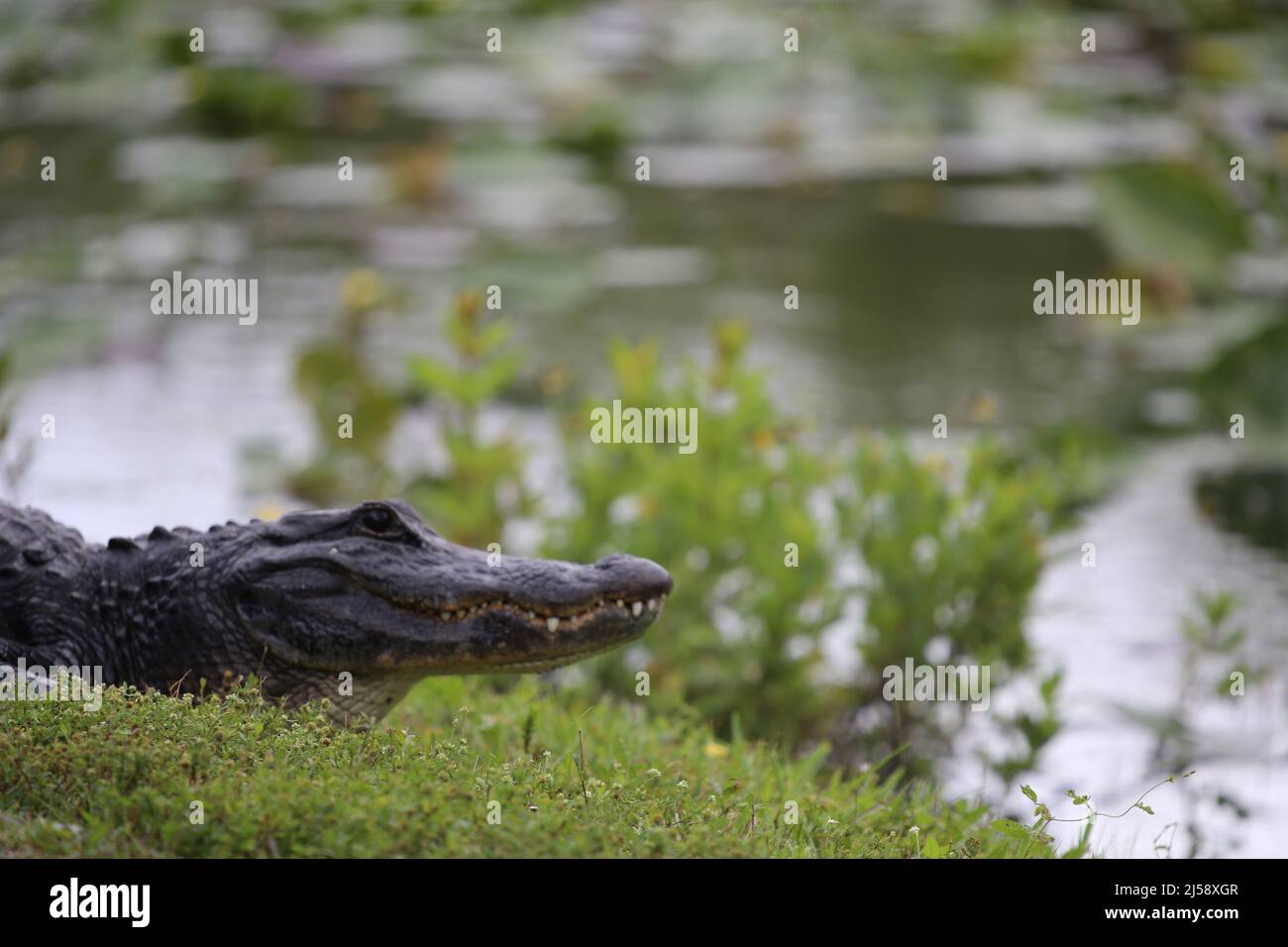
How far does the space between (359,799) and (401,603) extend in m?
0.75

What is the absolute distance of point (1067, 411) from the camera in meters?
7.55

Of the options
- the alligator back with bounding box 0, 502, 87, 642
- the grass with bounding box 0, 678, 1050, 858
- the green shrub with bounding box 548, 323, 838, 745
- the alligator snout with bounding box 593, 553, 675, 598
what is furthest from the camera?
the green shrub with bounding box 548, 323, 838, 745

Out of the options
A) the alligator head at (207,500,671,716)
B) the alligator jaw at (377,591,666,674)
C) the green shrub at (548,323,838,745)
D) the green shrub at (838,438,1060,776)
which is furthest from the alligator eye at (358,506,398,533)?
the green shrub at (838,438,1060,776)

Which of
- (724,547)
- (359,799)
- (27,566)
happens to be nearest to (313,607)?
(27,566)

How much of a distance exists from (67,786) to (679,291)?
Answer: 6422mm

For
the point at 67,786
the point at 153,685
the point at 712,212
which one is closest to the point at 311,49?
the point at 712,212

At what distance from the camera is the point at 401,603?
3562 mm

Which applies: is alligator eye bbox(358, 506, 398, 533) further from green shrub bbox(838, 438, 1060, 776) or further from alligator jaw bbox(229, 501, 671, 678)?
green shrub bbox(838, 438, 1060, 776)

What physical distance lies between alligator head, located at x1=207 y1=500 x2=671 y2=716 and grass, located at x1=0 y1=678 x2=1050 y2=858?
181 mm

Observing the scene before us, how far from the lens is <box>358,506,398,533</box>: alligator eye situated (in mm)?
3646

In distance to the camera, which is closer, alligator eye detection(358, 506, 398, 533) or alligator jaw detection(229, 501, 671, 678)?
alligator jaw detection(229, 501, 671, 678)

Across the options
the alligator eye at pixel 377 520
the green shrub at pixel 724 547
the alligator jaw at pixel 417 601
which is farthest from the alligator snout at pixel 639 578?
the green shrub at pixel 724 547

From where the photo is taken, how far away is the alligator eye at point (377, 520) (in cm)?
365
